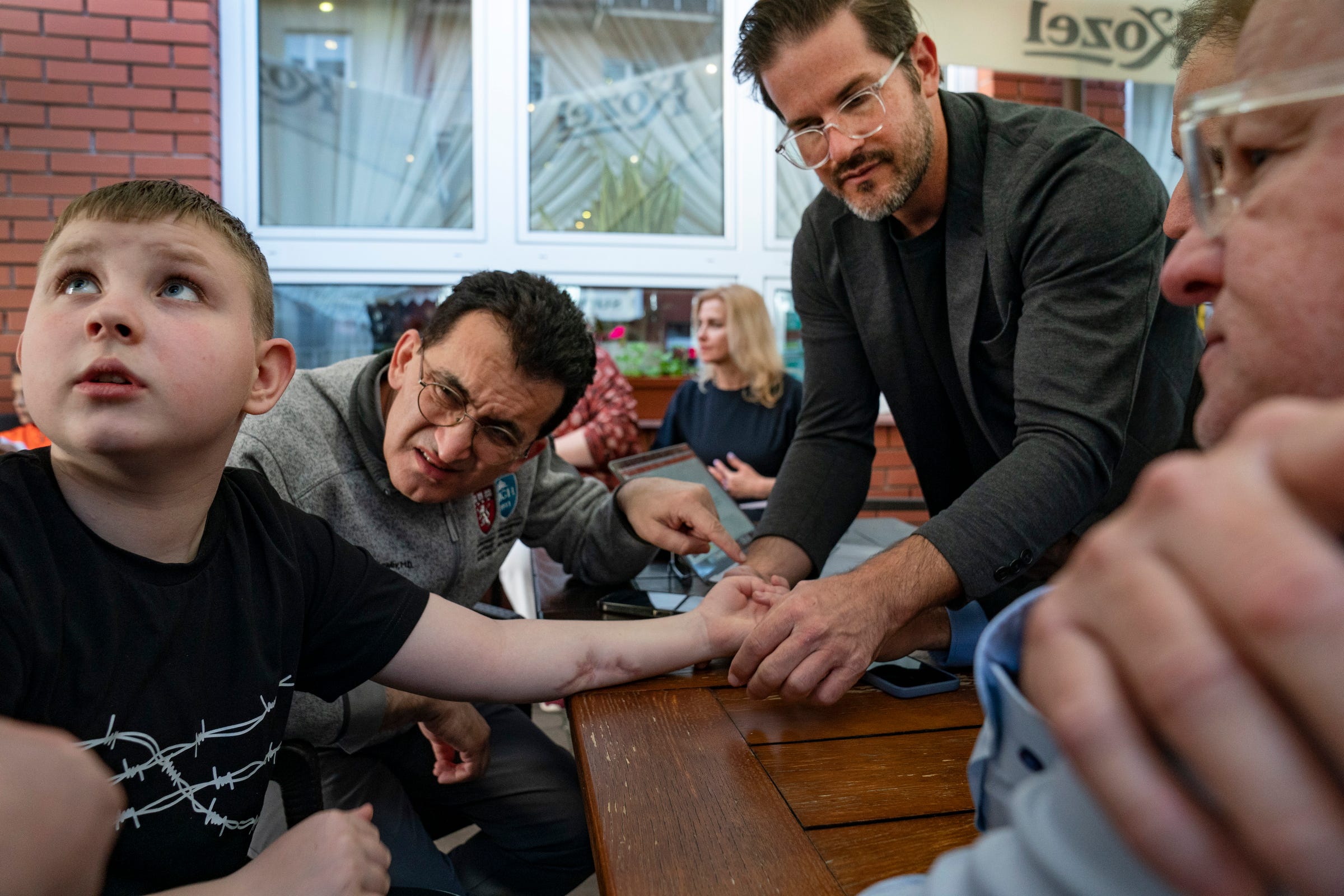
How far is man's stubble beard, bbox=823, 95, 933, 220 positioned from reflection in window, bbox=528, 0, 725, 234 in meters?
3.57

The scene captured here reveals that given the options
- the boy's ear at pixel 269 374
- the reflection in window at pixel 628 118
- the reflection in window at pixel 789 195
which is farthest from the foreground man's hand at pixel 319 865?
the reflection in window at pixel 789 195

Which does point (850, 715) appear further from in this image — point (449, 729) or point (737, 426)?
point (737, 426)

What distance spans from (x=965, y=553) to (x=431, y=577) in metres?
0.99

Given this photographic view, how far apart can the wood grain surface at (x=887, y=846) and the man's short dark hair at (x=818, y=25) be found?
1.52m

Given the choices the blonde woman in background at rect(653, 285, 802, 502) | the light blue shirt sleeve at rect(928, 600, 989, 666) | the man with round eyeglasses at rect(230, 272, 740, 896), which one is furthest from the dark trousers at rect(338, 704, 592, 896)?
the blonde woman in background at rect(653, 285, 802, 502)

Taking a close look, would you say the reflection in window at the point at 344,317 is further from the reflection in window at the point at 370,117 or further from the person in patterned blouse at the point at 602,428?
the person in patterned blouse at the point at 602,428

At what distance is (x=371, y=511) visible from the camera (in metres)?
1.67

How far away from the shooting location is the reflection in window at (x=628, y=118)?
520 centimetres

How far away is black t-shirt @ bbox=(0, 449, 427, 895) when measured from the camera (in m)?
0.89

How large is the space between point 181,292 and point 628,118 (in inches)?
184

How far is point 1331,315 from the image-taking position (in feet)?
1.64

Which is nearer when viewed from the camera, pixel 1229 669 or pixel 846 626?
pixel 1229 669

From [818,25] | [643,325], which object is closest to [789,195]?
[643,325]

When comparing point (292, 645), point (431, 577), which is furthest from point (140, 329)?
point (431, 577)
